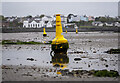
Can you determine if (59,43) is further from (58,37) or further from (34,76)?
(34,76)

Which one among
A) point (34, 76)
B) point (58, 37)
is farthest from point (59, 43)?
point (34, 76)

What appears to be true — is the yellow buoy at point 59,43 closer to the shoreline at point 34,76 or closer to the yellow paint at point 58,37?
the yellow paint at point 58,37

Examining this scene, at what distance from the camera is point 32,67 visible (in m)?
16.7

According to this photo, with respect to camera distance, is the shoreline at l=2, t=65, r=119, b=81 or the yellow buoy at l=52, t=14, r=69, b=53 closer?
the shoreline at l=2, t=65, r=119, b=81

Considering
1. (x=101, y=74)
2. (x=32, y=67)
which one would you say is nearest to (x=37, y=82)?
(x=101, y=74)

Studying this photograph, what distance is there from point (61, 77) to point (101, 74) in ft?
6.31

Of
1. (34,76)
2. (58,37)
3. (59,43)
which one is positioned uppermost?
(58,37)

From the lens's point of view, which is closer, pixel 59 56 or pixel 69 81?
pixel 69 81

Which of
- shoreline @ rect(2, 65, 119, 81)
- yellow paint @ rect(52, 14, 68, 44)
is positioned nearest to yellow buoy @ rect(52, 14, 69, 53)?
yellow paint @ rect(52, 14, 68, 44)

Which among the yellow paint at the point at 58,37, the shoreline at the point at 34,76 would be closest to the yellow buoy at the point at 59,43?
the yellow paint at the point at 58,37

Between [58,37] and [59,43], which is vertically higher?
[58,37]

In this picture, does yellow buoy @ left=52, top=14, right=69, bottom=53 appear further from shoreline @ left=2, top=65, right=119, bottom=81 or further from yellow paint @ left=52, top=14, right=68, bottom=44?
shoreline @ left=2, top=65, right=119, bottom=81

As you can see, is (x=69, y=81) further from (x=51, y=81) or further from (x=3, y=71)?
(x=3, y=71)

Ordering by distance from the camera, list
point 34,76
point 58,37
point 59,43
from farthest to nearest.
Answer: point 58,37, point 59,43, point 34,76
